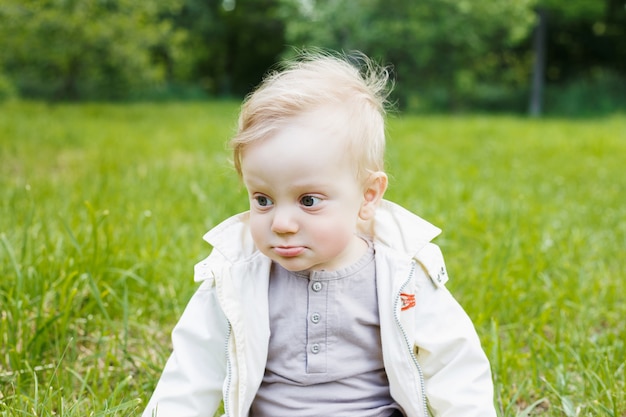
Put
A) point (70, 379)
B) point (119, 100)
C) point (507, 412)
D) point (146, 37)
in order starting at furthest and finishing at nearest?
point (119, 100) < point (146, 37) < point (70, 379) < point (507, 412)

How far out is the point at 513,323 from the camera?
274cm

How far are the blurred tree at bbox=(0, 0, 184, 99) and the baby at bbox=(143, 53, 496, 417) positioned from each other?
8.88 m

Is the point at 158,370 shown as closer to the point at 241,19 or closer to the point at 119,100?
the point at 119,100

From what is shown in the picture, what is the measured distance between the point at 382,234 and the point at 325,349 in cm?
34

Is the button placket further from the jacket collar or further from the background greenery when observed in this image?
the background greenery

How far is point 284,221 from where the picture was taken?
1625 millimetres

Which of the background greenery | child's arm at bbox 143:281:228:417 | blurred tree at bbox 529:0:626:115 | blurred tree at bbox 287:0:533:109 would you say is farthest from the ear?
blurred tree at bbox 529:0:626:115

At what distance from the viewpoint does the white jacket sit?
172 cm

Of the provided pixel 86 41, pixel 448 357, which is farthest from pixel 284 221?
pixel 86 41

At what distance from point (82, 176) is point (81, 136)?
280cm

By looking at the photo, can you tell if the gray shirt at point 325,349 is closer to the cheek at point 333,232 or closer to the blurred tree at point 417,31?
the cheek at point 333,232

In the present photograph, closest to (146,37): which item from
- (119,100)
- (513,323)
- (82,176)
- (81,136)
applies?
(119,100)

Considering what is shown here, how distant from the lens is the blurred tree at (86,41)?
11.7 m

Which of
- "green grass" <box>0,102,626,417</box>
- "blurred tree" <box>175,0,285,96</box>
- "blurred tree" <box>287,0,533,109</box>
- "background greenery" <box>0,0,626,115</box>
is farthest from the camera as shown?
"blurred tree" <box>175,0,285,96</box>
